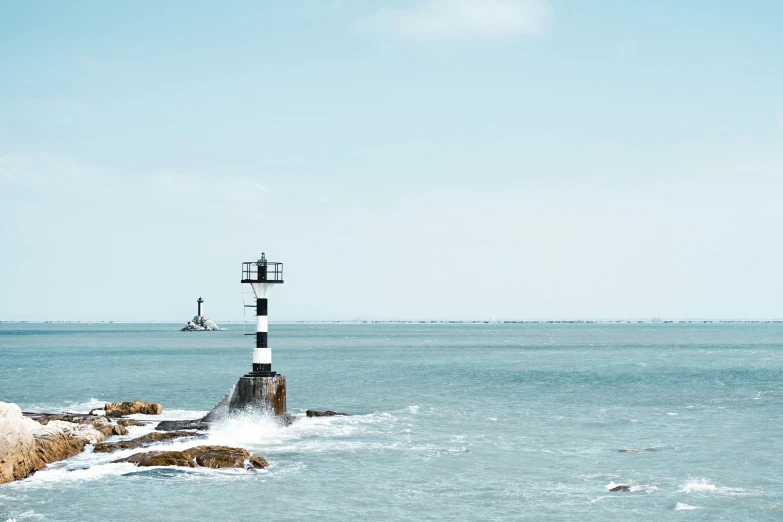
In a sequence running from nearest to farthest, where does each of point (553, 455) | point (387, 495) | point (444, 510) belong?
point (444, 510) < point (387, 495) < point (553, 455)

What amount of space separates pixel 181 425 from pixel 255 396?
3.37 meters

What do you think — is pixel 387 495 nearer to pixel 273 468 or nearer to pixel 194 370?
pixel 273 468

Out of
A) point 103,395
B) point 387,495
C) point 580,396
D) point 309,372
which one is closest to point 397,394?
point 580,396

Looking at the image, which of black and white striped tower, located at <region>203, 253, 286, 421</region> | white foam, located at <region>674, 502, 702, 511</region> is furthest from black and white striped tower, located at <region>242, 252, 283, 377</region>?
white foam, located at <region>674, 502, 702, 511</region>

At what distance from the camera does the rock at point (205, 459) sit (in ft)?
85.8

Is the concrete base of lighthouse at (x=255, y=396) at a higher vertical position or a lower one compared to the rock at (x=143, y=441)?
higher

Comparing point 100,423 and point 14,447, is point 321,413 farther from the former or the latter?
point 14,447

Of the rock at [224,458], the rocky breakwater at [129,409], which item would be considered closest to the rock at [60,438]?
the rock at [224,458]

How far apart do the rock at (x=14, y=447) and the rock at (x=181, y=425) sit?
8468 millimetres

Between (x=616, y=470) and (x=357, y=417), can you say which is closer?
(x=616, y=470)

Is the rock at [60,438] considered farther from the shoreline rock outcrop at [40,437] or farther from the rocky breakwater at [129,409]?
the rocky breakwater at [129,409]

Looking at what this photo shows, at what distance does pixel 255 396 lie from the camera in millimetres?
34719

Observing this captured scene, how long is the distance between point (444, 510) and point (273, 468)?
7.50 meters

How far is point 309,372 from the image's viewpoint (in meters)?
76.4
